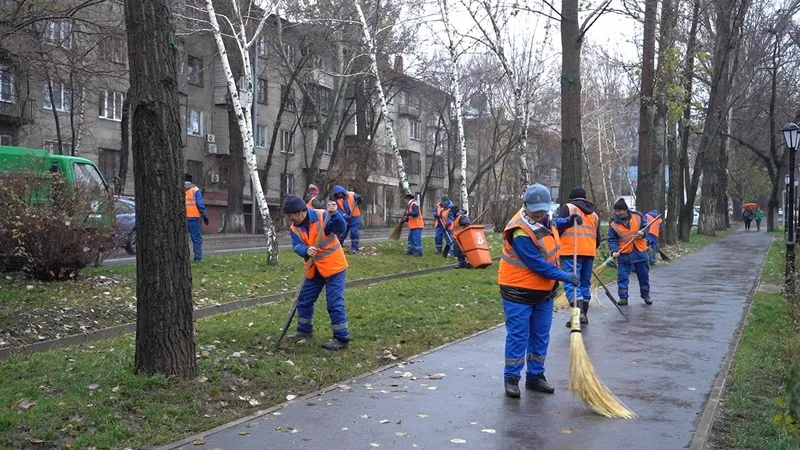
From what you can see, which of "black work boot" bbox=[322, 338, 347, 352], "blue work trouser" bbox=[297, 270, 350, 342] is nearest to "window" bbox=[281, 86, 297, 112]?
"blue work trouser" bbox=[297, 270, 350, 342]

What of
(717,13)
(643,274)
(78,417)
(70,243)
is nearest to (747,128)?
(717,13)

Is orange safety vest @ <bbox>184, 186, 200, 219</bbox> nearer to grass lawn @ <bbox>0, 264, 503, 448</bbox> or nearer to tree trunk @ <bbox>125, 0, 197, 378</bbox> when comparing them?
grass lawn @ <bbox>0, 264, 503, 448</bbox>

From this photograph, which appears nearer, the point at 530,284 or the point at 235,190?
the point at 530,284

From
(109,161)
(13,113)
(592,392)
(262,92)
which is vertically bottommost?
(592,392)

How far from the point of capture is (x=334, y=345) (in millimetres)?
9242

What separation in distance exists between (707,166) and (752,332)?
3979 cm

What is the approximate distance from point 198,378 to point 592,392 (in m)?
3.37

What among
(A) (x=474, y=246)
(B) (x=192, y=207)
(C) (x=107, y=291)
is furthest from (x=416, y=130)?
(C) (x=107, y=291)

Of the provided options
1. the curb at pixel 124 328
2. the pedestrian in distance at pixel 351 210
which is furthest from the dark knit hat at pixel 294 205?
the pedestrian in distance at pixel 351 210

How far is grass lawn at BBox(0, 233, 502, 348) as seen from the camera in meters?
10.1

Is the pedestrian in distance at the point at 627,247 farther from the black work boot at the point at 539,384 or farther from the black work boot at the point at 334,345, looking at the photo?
the black work boot at the point at 539,384

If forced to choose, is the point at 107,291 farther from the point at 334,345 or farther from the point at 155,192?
the point at 155,192

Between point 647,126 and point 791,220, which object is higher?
point 647,126

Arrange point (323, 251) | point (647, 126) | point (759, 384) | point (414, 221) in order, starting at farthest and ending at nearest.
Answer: point (647, 126) < point (414, 221) < point (323, 251) < point (759, 384)
